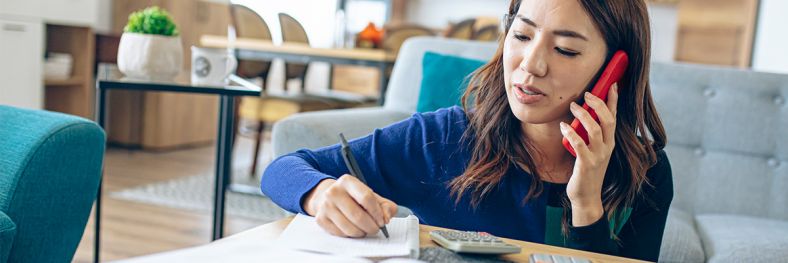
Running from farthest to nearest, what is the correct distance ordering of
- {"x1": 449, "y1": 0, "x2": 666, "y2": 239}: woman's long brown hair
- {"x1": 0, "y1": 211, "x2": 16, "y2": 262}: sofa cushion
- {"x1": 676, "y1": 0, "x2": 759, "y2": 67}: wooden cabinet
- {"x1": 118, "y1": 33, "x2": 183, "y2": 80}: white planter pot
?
{"x1": 676, "y1": 0, "x2": 759, "y2": 67}: wooden cabinet → {"x1": 118, "y1": 33, "x2": 183, "y2": 80}: white planter pot → {"x1": 0, "y1": 211, "x2": 16, "y2": 262}: sofa cushion → {"x1": 449, "y1": 0, "x2": 666, "y2": 239}: woman's long brown hair

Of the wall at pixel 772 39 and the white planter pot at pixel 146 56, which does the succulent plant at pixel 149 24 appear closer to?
the white planter pot at pixel 146 56

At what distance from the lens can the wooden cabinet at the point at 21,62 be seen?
341 centimetres

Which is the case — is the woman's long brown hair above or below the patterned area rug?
above

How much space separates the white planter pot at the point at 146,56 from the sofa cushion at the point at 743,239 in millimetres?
1278

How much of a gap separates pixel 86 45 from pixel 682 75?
120 inches

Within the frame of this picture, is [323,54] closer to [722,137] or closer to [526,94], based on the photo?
[722,137]

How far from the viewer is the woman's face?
95 cm

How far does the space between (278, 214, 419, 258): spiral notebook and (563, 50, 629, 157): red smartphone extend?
28 cm

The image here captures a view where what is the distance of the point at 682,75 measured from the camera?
6.86 ft

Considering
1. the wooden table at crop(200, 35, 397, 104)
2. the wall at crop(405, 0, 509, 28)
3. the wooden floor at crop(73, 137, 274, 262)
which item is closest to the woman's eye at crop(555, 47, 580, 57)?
the wooden floor at crop(73, 137, 274, 262)

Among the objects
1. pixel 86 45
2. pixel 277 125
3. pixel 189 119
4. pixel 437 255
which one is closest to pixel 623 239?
pixel 437 255

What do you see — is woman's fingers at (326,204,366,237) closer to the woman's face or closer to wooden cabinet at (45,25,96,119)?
the woman's face

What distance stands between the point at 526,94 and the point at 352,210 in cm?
30

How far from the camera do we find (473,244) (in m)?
0.73
